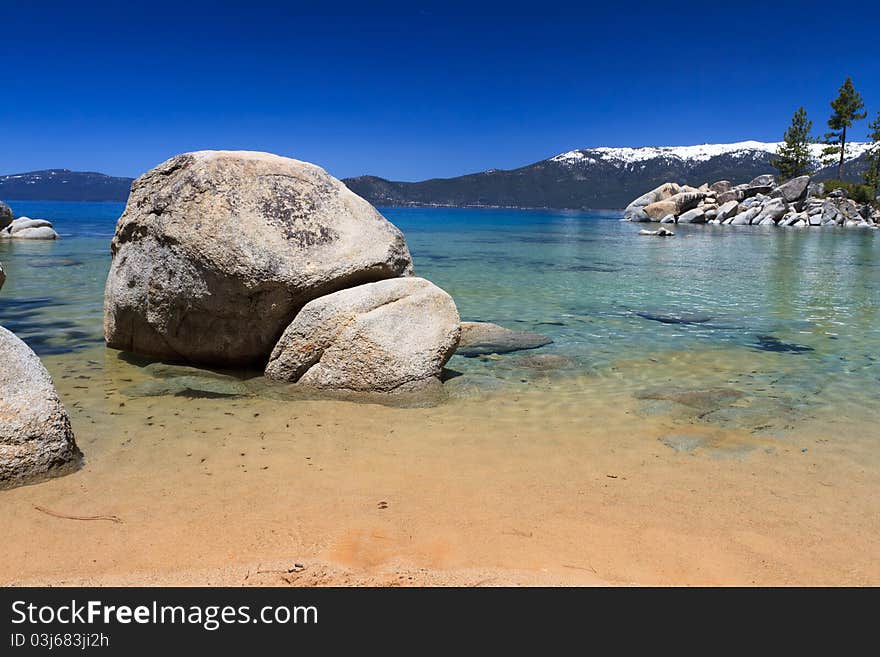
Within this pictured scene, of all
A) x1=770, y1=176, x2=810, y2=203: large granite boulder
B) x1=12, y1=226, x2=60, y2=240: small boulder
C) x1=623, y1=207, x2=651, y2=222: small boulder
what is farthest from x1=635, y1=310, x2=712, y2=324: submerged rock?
x1=623, y1=207, x2=651, y2=222: small boulder

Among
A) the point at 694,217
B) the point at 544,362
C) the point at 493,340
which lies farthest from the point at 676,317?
the point at 694,217

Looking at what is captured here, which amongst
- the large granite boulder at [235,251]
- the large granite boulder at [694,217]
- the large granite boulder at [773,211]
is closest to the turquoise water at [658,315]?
the large granite boulder at [235,251]

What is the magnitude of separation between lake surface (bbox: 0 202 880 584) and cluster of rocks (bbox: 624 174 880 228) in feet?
186

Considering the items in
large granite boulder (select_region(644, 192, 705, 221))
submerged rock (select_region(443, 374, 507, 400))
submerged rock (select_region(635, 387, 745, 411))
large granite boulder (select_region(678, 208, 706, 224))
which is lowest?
submerged rock (select_region(635, 387, 745, 411))

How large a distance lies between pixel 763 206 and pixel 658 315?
59.0 metres

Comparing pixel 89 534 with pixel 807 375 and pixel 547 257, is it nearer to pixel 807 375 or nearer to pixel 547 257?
pixel 807 375

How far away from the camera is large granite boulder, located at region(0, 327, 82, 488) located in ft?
14.6

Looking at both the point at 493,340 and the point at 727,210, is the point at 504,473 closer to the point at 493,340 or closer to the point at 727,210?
the point at 493,340

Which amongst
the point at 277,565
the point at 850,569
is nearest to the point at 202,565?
the point at 277,565

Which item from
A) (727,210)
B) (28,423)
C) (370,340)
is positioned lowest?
(28,423)

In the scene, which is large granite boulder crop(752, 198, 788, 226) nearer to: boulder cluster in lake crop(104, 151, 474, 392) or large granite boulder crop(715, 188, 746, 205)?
large granite boulder crop(715, 188, 746, 205)

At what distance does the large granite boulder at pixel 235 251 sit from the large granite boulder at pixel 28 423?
8.81 ft

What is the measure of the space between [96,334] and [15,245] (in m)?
24.4

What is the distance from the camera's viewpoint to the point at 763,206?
64000mm
